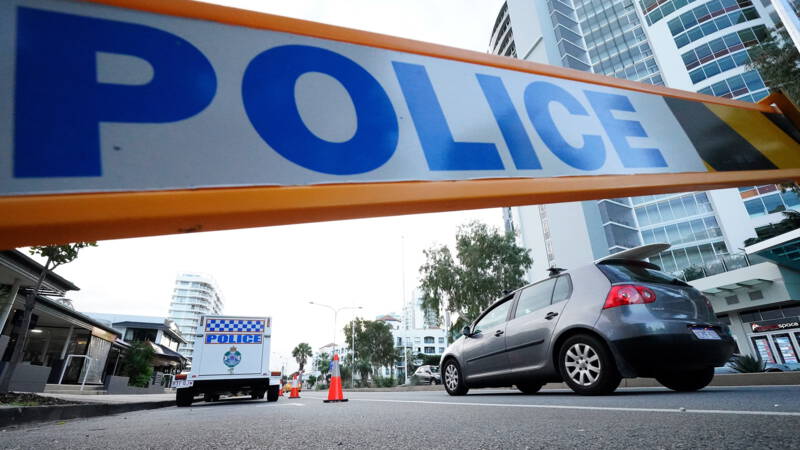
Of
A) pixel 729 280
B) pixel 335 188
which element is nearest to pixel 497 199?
pixel 335 188

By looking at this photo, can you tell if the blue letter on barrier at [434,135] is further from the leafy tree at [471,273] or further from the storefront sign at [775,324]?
the storefront sign at [775,324]

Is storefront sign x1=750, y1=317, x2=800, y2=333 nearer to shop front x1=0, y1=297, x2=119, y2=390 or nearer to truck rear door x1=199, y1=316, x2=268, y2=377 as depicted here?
truck rear door x1=199, y1=316, x2=268, y2=377

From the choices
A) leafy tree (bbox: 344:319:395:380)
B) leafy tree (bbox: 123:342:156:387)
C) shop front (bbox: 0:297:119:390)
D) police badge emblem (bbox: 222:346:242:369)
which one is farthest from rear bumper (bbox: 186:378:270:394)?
leafy tree (bbox: 344:319:395:380)

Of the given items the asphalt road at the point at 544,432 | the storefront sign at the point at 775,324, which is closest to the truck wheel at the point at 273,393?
the asphalt road at the point at 544,432

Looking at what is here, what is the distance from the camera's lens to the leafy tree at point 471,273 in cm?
2189

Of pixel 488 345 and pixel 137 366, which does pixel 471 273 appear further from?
pixel 137 366

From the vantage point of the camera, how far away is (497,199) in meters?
1.18

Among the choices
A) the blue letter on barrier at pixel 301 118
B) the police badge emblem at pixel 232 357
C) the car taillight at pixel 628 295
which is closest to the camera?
the blue letter on barrier at pixel 301 118

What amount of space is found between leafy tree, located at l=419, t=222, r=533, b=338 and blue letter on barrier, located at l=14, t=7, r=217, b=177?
2170 centimetres

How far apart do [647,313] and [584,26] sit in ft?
201

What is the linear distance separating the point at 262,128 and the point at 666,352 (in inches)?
148

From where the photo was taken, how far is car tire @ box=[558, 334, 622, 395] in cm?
353

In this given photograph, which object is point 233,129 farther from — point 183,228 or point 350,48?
point 350,48

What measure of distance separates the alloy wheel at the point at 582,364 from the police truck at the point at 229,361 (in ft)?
24.3
